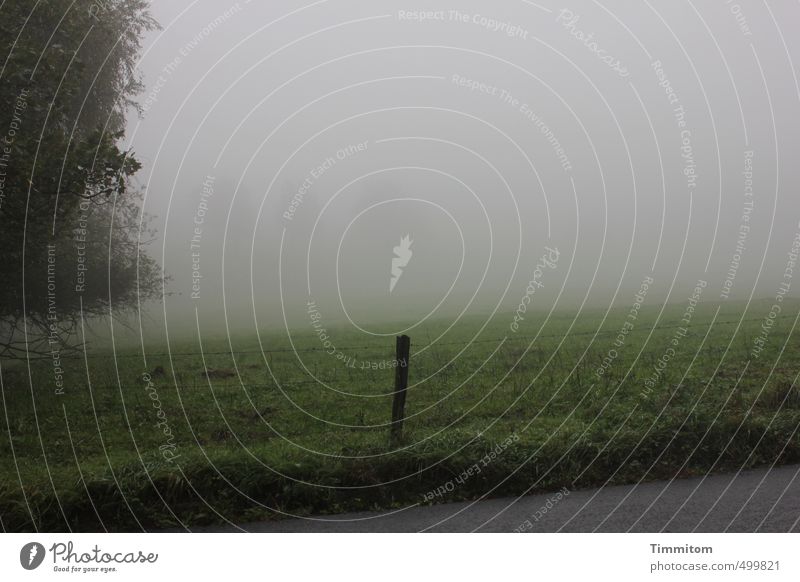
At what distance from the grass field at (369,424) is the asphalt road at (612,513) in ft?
0.90

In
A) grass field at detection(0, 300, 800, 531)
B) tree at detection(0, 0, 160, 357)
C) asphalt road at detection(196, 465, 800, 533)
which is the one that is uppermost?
tree at detection(0, 0, 160, 357)

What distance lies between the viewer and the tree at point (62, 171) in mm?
11875

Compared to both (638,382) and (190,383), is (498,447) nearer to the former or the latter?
(638,382)

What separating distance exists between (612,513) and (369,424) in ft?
14.3

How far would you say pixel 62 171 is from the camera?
12.0 metres

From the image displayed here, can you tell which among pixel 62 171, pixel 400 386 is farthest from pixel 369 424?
pixel 62 171

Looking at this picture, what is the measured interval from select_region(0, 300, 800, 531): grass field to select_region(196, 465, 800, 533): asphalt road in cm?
28

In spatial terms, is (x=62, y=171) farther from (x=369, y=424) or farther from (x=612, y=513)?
(x=612, y=513)

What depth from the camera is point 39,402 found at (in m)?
13.4
